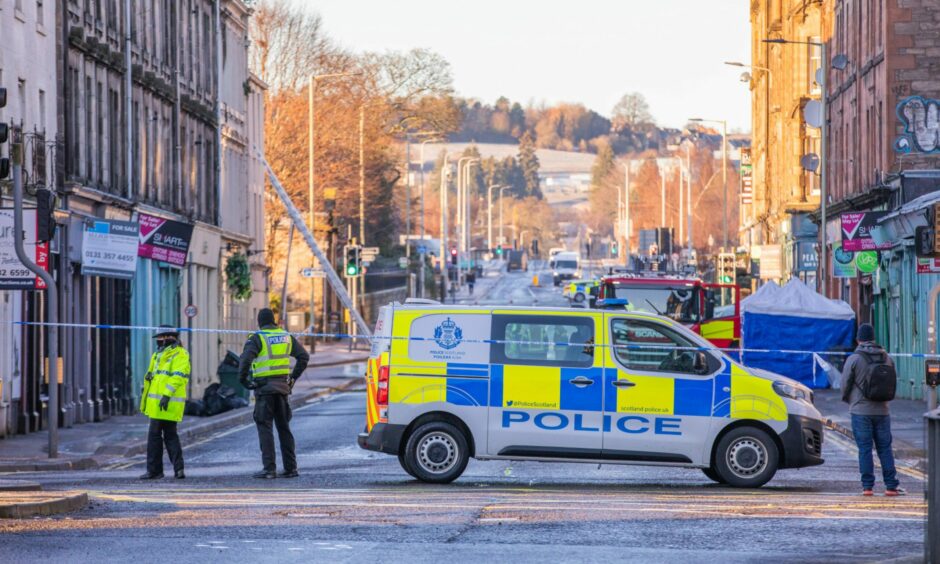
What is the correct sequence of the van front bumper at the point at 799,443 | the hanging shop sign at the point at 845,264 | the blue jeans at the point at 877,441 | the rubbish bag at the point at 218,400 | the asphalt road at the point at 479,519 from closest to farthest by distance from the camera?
the asphalt road at the point at 479,519 → the blue jeans at the point at 877,441 → the van front bumper at the point at 799,443 → the rubbish bag at the point at 218,400 → the hanging shop sign at the point at 845,264

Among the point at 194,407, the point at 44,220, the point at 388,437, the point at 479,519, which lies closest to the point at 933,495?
the point at 479,519

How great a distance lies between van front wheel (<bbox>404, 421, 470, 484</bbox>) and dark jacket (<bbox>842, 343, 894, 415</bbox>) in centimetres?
388

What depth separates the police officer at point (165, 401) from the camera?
64.1ft

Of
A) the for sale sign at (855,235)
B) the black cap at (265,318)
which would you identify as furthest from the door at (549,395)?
the for sale sign at (855,235)

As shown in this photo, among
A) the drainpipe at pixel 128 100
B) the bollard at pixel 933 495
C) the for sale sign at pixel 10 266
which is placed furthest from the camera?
the drainpipe at pixel 128 100

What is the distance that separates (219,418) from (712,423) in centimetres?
1561

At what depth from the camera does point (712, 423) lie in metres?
18.1

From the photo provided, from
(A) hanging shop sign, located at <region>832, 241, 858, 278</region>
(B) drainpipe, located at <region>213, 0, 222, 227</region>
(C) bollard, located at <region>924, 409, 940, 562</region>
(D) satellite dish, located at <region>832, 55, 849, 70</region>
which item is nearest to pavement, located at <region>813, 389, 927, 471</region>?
(A) hanging shop sign, located at <region>832, 241, 858, 278</region>

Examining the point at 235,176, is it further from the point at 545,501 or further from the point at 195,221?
the point at 545,501

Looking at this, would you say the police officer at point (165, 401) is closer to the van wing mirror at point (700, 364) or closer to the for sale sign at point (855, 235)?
the van wing mirror at point (700, 364)

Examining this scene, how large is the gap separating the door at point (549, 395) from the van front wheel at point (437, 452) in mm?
342

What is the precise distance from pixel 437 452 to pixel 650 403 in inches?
86.6

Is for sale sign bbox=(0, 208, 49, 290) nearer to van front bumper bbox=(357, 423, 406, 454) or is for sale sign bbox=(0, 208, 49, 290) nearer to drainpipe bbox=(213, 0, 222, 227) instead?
van front bumper bbox=(357, 423, 406, 454)

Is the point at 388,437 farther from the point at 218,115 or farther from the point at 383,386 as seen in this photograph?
the point at 218,115
